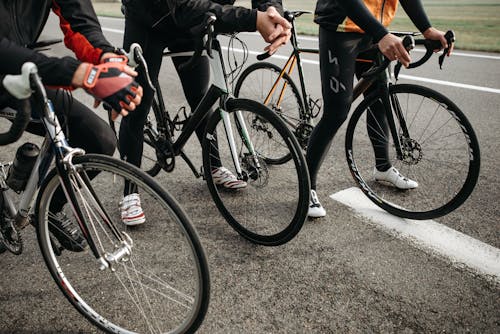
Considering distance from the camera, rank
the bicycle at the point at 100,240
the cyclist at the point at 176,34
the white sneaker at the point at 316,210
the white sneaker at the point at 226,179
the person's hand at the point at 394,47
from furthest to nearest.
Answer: the white sneaker at the point at 226,179 < the white sneaker at the point at 316,210 < the person's hand at the point at 394,47 < the cyclist at the point at 176,34 < the bicycle at the point at 100,240

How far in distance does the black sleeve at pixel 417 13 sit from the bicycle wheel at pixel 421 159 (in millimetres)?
422

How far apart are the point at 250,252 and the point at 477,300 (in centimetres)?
131

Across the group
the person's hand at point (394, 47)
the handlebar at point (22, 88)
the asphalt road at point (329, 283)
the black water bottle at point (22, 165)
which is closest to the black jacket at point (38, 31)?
the handlebar at point (22, 88)

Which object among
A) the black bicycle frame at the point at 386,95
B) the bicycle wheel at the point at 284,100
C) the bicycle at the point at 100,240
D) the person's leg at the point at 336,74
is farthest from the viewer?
the bicycle wheel at the point at 284,100

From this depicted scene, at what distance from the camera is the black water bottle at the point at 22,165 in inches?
72.9

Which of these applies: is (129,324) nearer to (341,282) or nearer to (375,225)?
(341,282)

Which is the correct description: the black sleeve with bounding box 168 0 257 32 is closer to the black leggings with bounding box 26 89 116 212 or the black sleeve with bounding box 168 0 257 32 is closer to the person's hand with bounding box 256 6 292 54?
the person's hand with bounding box 256 6 292 54

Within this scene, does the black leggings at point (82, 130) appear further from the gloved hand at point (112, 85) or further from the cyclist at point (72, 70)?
the gloved hand at point (112, 85)

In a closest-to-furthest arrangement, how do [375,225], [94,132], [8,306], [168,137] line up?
[94,132]
[8,306]
[375,225]
[168,137]

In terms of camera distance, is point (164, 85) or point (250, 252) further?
point (164, 85)

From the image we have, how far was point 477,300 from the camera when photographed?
2.02 m

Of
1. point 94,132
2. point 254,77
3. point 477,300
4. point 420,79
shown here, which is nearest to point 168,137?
point 94,132

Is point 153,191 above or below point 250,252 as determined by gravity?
above

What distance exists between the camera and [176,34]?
2.44 meters
